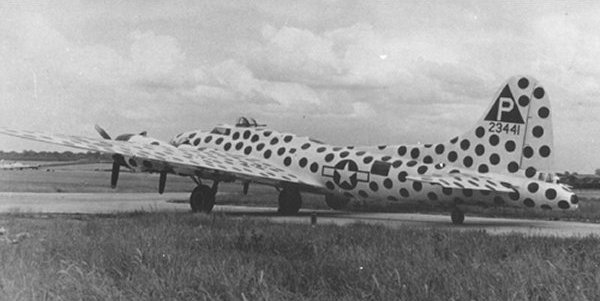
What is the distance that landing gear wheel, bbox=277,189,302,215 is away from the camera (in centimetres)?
2492

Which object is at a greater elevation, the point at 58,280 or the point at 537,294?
the point at 537,294

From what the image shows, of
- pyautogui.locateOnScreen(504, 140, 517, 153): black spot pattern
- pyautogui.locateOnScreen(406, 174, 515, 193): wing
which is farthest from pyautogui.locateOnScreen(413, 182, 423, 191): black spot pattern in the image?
pyautogui.locateOnScreen(504, 140, 517, 153): black spot pattern

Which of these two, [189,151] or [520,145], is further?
[189,151]

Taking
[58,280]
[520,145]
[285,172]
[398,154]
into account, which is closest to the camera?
[58,280]

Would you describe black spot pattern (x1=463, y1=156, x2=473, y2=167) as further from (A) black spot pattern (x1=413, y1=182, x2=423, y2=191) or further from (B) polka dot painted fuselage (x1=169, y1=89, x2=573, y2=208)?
(A) black spot pattern (x1=413, y1=182, x2=423, y2=191)

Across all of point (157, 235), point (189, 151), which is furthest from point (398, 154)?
point (157, 235)

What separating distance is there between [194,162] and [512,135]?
943 cm

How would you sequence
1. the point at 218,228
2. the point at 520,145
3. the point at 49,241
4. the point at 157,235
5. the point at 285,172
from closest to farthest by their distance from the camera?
the point at 49,241 < the point at 157,235 < the point at 218,228 < the point at 520,145 < the point at 285,172

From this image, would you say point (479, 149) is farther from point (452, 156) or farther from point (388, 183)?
point (388, 183)

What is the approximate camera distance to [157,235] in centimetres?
1152

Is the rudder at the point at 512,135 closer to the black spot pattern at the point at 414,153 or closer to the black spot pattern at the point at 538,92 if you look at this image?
the black spot pattern at the point at 538,92

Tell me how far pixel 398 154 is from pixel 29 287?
16.5 meters

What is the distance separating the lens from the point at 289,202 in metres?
25.0

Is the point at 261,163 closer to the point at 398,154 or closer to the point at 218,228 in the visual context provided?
the point at 398,154
